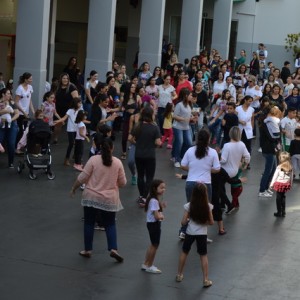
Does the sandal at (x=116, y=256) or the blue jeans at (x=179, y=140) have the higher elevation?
the blue jeans at (x=179, y=140)

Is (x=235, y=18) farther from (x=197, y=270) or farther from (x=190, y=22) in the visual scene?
(x=197, y=270)

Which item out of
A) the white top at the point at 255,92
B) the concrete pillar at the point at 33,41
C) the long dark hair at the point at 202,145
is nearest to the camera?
the long dark hair at the point at 202,145

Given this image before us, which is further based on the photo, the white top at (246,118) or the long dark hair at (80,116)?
the white top at (246,118)

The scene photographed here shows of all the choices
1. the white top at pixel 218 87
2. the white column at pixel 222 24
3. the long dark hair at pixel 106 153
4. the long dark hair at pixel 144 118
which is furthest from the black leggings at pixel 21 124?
the white column at pixel 222 24

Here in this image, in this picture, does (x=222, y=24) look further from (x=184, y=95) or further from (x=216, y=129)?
(x=184, y=95)

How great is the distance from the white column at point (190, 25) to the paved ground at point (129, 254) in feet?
61.2

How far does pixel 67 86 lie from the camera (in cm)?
2023

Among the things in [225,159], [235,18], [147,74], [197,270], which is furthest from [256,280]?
[235,18]

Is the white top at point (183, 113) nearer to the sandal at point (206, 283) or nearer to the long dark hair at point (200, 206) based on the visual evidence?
the long dark hair at point (200, 206)

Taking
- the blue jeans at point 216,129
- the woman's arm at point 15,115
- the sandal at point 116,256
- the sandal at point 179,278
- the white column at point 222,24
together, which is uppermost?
the white column at point 222,24

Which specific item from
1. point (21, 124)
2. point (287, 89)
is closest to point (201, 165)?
point (21, 124)

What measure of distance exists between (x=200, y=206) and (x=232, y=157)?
368 centimetres

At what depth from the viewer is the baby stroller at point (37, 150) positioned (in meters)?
15.9

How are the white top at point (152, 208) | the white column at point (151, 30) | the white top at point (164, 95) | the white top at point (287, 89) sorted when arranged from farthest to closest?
1. the white column at point (151, 30)
2. the white top at point (287, 89)
3. the white top at point (164, 95)
4. the white top at point (152, 208)
